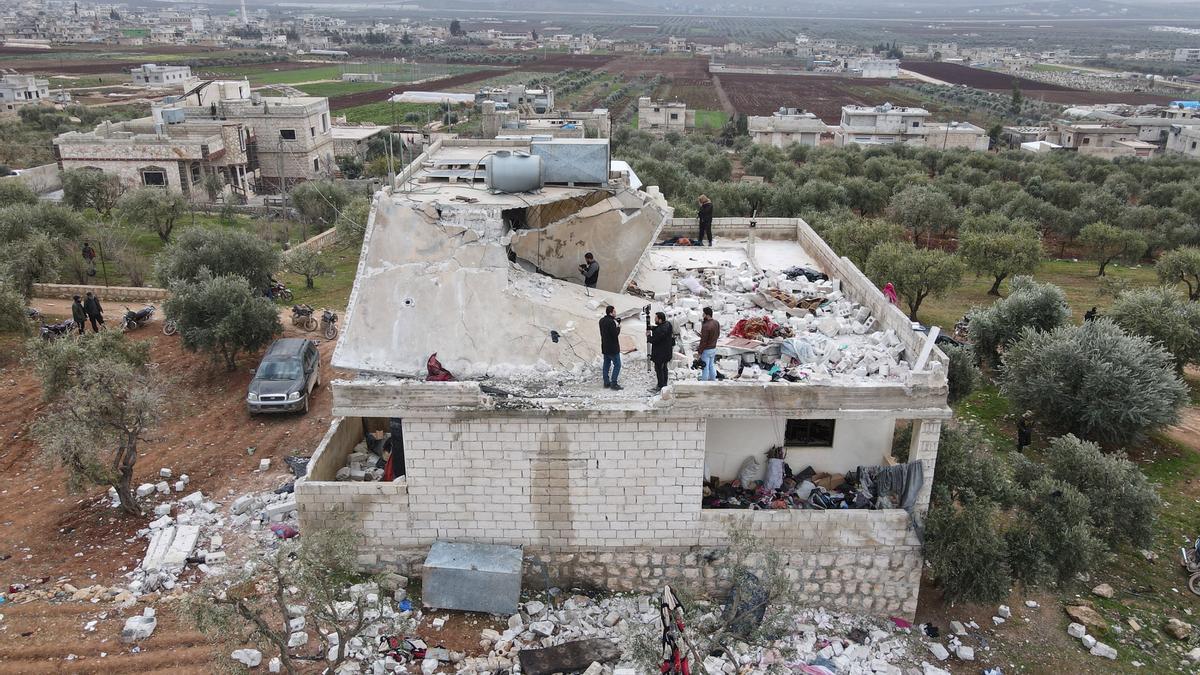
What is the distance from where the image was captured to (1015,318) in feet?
76.2

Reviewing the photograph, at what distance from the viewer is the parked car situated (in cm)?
1794

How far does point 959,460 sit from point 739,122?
70.8 meters

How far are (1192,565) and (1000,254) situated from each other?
2008cm

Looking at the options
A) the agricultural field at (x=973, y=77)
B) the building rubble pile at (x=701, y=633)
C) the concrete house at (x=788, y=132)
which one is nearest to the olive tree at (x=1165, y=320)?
the building rubble pile at (x=701, y=633)

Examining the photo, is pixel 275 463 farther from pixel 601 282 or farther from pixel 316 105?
pixel 316 105

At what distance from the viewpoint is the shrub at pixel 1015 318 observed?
2294 centimetres

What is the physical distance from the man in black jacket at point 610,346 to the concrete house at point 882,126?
65.3m

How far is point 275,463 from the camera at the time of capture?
16094mm

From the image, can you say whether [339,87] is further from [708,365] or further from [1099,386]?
[708,365]

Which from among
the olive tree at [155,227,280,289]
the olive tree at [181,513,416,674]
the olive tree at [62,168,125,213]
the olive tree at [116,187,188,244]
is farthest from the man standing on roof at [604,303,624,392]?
the olive tree at [62,168,125,213]

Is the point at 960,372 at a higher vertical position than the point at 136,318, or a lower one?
lower

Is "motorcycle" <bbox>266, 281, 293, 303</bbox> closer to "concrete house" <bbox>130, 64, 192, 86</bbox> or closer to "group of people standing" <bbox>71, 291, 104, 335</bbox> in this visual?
"group of people standing" <bbox>71, 291, 104, 335</bbox>

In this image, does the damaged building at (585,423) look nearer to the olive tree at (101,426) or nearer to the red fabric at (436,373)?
the red fabric at (436,373)

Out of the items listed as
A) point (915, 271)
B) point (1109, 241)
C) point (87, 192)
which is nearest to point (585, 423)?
point (915, 271)
